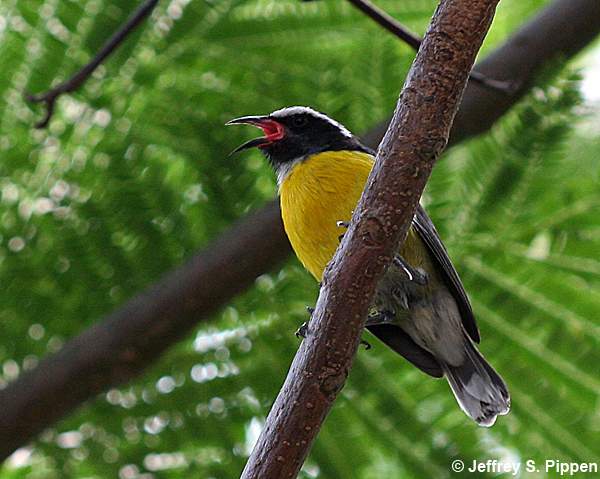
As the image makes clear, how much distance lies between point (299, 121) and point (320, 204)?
1.62 ft

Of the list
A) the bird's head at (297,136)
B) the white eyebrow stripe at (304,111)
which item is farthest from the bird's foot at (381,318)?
the white eyebrow stripe at (304,111)

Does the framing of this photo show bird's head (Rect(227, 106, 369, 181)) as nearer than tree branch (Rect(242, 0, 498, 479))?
No

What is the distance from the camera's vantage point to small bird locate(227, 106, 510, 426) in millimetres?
3285


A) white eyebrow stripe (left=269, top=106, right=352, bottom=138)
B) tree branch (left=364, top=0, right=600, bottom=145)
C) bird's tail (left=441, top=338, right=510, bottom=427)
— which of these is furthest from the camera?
white eyebrow stripe (left=269, top=106, right=352, bottom=138)

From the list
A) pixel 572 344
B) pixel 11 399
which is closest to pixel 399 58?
pixel 572 344

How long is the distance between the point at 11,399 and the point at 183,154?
1.04 m

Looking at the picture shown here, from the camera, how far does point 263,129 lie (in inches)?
147

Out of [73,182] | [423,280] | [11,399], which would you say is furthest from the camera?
[73,182]

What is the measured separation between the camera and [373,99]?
12.3 ft

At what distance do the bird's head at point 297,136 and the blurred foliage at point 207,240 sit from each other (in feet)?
0.26

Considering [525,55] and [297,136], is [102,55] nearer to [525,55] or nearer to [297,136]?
[297,136]

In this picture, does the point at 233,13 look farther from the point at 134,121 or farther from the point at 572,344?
the point at 572,344

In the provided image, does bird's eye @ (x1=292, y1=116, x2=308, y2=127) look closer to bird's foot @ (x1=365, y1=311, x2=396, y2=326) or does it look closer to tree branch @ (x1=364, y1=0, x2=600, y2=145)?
tree branch @ (x1=364, y1=0, x2=600, y2=145)

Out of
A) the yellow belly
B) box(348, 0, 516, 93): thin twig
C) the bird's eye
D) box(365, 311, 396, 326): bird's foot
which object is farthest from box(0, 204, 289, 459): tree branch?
box(348, 0, 516, 93): thin twig
